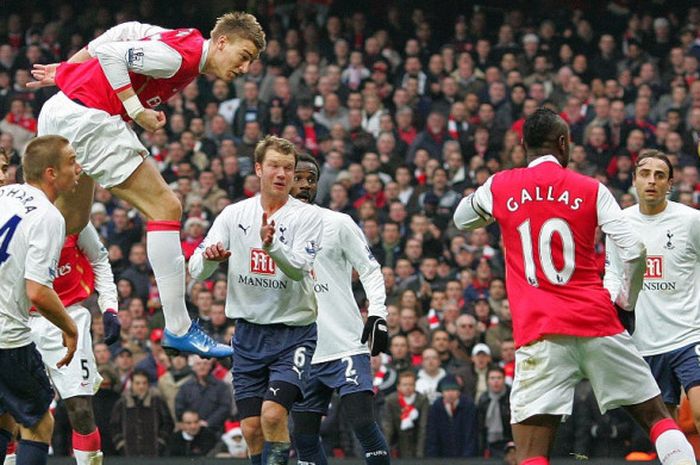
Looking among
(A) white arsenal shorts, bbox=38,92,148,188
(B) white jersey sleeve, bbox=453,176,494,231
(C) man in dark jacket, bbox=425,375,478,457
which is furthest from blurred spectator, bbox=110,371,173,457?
(B) white jersey sleeve, bbox=453,176,494,231

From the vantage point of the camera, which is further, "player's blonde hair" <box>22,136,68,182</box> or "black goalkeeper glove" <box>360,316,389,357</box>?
"black goalkeeper glove" <box>360,316,389,357</box>

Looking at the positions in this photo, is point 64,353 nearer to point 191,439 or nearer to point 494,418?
point 191,439

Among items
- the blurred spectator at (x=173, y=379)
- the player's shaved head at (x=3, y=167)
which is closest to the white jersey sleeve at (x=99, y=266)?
the player's shaved head at (x=3, y=167)

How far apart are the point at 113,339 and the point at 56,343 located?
751 millimetres

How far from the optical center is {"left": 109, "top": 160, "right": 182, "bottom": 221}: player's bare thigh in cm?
886

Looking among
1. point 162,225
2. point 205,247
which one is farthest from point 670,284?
point 162,225

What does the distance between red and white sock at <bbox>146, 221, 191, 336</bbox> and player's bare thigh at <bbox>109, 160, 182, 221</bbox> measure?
3.0 inches

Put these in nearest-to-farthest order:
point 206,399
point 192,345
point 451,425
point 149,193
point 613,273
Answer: point 149,193
point 192,345
point 613,273
point 451,425
point 206,399

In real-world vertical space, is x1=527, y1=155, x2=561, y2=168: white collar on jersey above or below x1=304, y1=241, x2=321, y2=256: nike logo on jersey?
above

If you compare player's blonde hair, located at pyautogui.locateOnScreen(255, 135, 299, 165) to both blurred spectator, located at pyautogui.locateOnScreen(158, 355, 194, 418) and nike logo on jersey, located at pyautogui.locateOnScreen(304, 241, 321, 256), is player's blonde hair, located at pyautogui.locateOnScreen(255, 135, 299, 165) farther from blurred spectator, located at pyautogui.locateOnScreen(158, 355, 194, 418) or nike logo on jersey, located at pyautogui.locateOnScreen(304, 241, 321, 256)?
blurred spectator, located at pyautogui.locateOnScreen(158, 355, 194, 418)

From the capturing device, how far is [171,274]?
29.6 feet

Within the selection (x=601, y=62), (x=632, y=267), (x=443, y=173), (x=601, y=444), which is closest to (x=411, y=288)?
(x=443, y=173)

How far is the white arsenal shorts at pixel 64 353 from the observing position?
33.2ft

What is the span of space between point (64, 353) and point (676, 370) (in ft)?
14.8
